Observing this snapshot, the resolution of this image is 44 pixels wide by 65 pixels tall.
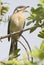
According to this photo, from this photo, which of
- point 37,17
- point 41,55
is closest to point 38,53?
point 41,55

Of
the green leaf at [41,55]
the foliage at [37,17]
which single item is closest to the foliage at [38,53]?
the green leaf at [41,55]

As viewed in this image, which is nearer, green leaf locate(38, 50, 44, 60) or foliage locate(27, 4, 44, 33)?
green leaf locate(38, 50, 44, 60)

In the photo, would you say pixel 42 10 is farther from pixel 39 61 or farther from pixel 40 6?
pixel 39 61

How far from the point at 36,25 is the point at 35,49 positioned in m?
0.42

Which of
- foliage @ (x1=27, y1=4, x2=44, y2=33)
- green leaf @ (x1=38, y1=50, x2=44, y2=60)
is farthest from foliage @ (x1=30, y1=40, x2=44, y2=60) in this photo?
foliage @ (x1=27, y1=4, x2=44, y2=33)

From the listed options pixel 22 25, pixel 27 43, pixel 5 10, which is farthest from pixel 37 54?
pixel 22 25

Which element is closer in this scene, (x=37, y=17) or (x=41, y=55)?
(x=41, y=55)

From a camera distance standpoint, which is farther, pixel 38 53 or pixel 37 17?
pixel 37 17

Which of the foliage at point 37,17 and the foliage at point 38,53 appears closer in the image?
the foliage at point 38,53

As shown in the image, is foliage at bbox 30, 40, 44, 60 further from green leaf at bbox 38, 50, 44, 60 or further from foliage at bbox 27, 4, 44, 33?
foliage at bbox 27, 4, 44, 33

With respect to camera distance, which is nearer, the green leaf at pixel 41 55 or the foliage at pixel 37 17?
the green leaf at pixel 41 55

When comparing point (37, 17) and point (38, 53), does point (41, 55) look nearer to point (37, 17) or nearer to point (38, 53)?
point (38, 53)

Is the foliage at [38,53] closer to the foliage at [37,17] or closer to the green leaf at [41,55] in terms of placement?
the green leaf at [41,55]

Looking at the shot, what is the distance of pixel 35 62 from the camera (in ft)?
2.35
